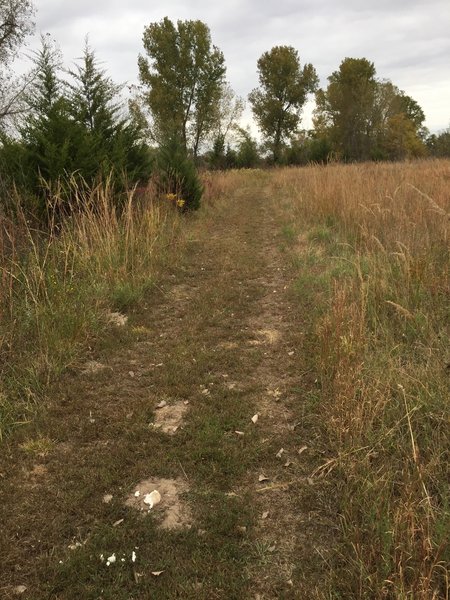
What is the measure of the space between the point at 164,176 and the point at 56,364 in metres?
8.19

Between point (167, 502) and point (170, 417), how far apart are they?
0.84 meters

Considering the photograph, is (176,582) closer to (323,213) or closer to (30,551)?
(30,551)

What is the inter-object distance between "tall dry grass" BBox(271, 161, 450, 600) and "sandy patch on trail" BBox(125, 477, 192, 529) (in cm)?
80

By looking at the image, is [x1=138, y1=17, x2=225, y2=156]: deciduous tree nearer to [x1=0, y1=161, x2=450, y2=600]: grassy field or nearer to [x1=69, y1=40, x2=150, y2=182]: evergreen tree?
[x1=69, y1=40, x2=150, y2=182]: evergreen tree

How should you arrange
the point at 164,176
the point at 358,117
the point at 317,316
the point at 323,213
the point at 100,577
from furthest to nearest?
the point at 358,117, the point at 164,176, the point at 323,213, the point at 317,316, the point at 100,577

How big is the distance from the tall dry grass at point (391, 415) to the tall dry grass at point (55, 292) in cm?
216

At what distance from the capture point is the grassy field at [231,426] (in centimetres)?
199

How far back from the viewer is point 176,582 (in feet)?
6.45

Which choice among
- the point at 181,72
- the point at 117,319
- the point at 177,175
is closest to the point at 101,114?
the point at 177,175

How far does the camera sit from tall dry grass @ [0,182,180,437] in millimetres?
3619

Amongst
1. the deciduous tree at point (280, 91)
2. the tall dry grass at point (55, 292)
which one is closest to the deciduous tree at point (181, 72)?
the deciduous tree at point (280, 91)

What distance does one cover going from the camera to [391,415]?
274cm

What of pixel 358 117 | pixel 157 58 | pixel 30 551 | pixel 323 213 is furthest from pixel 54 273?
pixel 358 117

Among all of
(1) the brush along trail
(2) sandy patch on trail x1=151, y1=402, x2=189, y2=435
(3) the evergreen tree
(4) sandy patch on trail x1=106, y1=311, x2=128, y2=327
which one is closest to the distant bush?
(3) the evergreen tree
